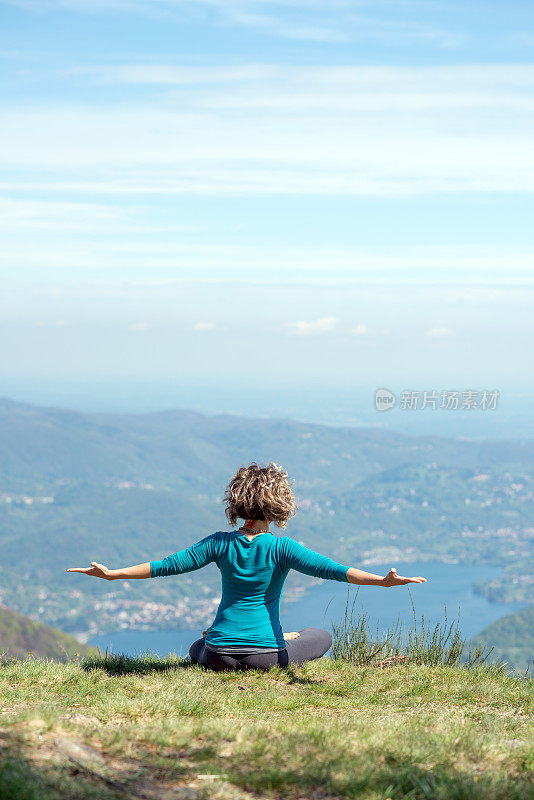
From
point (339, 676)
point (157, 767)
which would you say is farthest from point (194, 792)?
point (339, 676)

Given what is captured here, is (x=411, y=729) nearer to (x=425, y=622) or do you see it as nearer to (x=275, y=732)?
(x=275, y=732)

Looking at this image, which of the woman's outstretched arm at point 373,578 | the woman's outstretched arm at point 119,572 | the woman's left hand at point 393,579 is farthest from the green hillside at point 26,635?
the woman's left hand at point 393,579

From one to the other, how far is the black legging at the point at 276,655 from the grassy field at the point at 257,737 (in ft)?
0.40

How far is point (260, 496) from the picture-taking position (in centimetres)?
583

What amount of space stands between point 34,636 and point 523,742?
10180 cm

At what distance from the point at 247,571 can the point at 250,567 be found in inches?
1.7

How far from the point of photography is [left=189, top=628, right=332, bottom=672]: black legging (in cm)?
622

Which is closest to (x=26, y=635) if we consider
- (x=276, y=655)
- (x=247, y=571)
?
(x=276, y=655)

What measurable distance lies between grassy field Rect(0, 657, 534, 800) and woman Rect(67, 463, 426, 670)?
237 millimetres

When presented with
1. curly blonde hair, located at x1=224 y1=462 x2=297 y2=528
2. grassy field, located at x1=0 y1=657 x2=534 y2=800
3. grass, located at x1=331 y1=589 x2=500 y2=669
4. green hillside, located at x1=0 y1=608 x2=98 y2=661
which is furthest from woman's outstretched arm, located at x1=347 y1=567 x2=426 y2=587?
green hillside, located at x1=0 y1=608 x2=98 y2=661

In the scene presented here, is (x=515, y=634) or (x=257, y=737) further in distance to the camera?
(x=515, y=634)

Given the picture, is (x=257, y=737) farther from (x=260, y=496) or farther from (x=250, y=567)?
(x=260, y=496)

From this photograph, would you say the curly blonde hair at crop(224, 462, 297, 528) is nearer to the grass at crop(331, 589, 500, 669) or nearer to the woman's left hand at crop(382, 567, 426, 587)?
the woman's left hand at crop(382, 567, 426, 587)

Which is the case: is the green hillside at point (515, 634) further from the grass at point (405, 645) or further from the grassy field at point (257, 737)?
the grassy field at point (257, 737)
